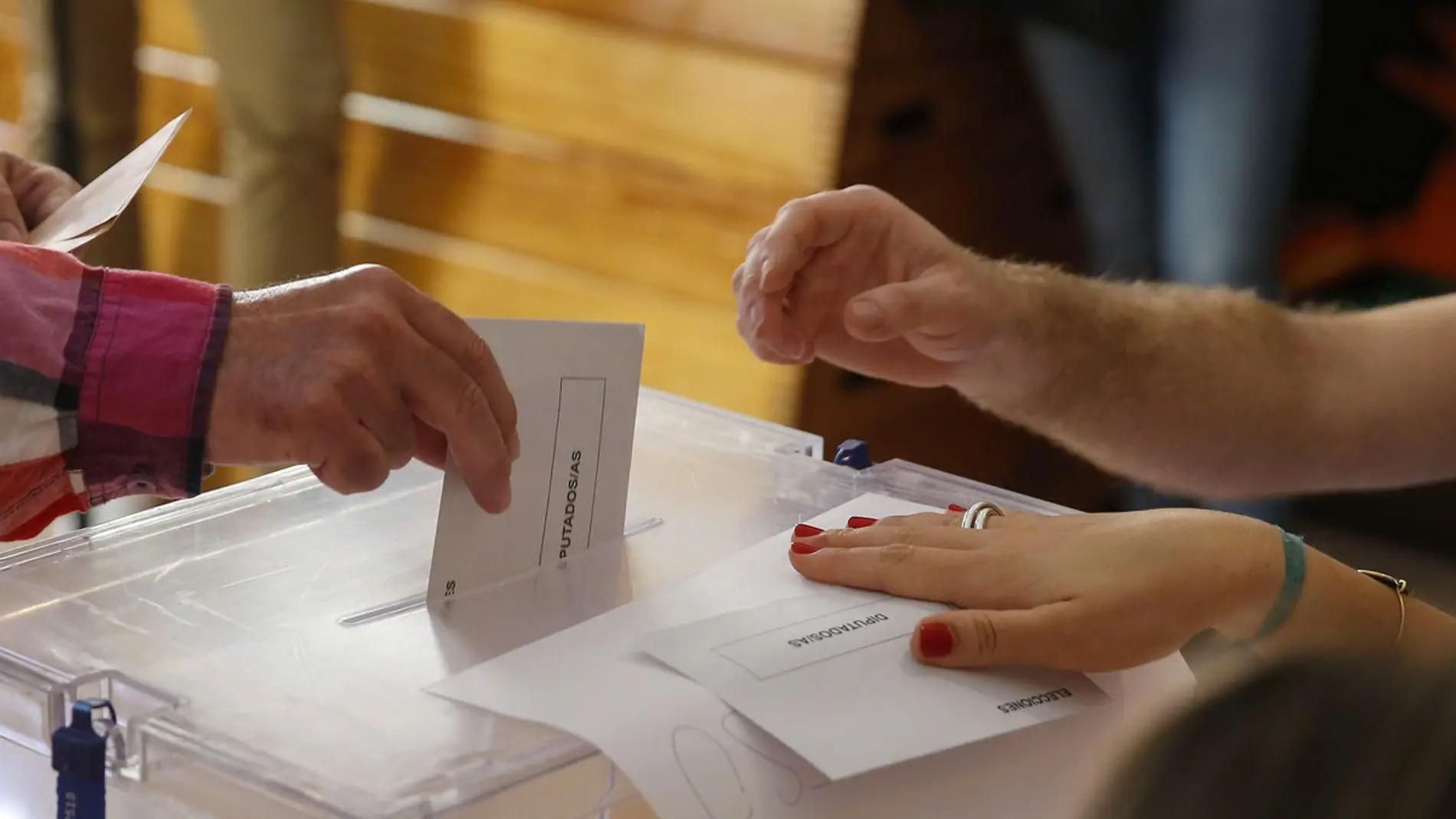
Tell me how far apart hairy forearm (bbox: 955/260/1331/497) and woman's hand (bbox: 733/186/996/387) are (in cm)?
13

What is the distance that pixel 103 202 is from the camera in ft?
2.99

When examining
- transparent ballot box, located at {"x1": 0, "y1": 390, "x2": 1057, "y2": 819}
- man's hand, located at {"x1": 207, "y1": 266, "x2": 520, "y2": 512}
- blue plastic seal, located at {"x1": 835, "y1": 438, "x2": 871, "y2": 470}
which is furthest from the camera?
blue plastic seal, located at {"x1": 835, "y1": 438, "x2": 871, "y2": 470}

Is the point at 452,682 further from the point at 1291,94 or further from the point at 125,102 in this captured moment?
the point at 125,102

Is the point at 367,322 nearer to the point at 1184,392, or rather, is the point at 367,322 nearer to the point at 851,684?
the point at 851,684

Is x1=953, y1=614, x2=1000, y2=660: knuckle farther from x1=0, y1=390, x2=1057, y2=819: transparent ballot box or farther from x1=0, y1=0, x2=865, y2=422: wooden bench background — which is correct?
x1=0, y1=0, x2=865, y2=422: wooden bench background

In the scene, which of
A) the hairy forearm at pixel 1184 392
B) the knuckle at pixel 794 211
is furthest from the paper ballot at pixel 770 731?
the hairy forearm at pixel 1184 392

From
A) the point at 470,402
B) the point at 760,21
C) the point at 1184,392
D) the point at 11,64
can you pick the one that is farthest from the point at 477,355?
the point at 11,64

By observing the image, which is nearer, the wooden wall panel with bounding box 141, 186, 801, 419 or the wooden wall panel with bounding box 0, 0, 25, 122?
the wooden wall panel with bounding box 141, 186, 801, 419

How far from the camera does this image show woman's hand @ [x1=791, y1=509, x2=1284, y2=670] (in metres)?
0.79

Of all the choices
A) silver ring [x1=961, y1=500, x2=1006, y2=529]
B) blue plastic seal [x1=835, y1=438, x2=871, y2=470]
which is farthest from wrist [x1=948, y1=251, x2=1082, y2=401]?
silver ring [x1=961, y1=500, x2=1006, y2=529]

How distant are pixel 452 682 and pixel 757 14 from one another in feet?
4.47

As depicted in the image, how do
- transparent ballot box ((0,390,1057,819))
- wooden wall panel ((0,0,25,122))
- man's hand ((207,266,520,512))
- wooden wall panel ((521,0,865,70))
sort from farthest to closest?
wooden wall panel ((0,0,25,122)), wooden wall panel ((521,0,865,70)), man's hand ((207,266,520,512)), transparent ballot box ((0,390,1057,819))

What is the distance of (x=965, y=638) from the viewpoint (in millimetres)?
782

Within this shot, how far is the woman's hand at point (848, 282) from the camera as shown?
3.61 feet
